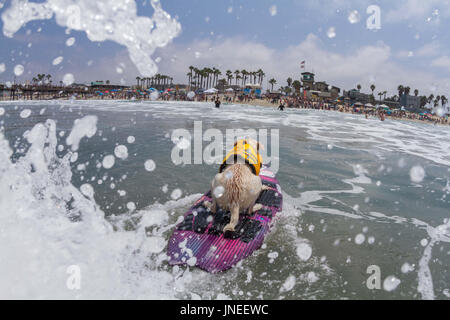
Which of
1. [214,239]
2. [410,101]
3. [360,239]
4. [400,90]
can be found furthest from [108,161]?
[400,90]

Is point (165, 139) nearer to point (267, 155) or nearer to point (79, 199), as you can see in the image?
point (267, 155)

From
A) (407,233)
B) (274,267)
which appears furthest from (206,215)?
(407,233)

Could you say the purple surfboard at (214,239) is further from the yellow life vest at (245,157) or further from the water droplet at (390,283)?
the water droplet at (390,283)

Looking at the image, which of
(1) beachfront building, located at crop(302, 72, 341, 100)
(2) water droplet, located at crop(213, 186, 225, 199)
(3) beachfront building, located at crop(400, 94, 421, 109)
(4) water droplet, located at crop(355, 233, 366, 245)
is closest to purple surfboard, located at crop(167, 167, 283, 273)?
(2) water droplet, located at crop(213, 186, 225, 199)

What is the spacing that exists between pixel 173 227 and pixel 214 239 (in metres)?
1.33

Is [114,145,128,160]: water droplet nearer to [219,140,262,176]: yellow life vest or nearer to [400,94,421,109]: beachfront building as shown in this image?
[219,140,262,176]: yellow life vest

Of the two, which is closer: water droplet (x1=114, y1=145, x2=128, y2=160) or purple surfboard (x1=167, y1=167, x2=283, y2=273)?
purple surfboard (x1=167, y1=167, x2=283, y2=273)

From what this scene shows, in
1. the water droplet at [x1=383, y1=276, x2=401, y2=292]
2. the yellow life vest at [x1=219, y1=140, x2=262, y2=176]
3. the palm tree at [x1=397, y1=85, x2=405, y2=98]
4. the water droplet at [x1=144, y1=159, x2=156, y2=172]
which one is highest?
the palm tree at [x1=397, y1=85, x2=405, y2=98]

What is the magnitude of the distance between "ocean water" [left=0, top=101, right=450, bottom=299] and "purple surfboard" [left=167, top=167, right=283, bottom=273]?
0.17 metres

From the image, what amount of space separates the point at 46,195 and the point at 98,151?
531 cm

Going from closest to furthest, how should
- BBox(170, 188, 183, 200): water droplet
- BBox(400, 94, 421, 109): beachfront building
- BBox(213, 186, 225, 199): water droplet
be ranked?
BBox(213, 186, 225, 199): water droplet → BBox(170, 188, 183, 200): water droplet → BBox(400, 94, 421, 109): beachfront building

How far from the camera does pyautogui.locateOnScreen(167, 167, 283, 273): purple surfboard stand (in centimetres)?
422

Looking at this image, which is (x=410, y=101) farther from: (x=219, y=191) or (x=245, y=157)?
(x=219, y=191)
